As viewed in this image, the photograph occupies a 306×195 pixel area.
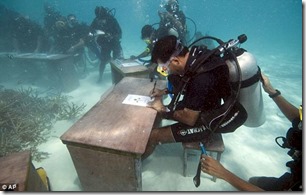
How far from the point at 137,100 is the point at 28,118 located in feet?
15.4

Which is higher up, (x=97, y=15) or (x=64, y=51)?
(x=97, y=15)

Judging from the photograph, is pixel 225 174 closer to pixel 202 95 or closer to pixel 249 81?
pixel 202 95

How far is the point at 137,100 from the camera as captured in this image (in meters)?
3.90

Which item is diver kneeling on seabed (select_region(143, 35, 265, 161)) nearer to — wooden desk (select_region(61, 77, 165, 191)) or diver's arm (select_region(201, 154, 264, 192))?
wooden desk (select_region(61, 77, 165, 191))

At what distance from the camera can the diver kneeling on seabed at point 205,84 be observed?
2.92 m

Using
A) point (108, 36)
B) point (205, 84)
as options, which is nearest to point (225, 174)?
point (205, 84)

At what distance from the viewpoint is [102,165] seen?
311cm

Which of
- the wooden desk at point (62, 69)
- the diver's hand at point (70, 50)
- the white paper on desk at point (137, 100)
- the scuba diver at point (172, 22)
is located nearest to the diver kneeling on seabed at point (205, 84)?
the white paper on desk at point (137, 100)

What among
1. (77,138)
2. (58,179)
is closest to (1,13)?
(58,179)

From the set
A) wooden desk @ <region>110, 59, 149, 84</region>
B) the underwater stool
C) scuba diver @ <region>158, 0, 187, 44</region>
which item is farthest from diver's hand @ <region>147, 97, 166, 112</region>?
scuba diver @ <region>158, 0, 187, 44</region>

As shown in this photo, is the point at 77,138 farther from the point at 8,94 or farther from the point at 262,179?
the point at 8,94

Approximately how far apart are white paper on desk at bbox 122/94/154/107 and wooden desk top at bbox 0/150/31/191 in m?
1.79

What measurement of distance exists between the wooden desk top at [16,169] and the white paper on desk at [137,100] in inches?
70.4

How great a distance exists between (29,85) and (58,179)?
24.9 ft
